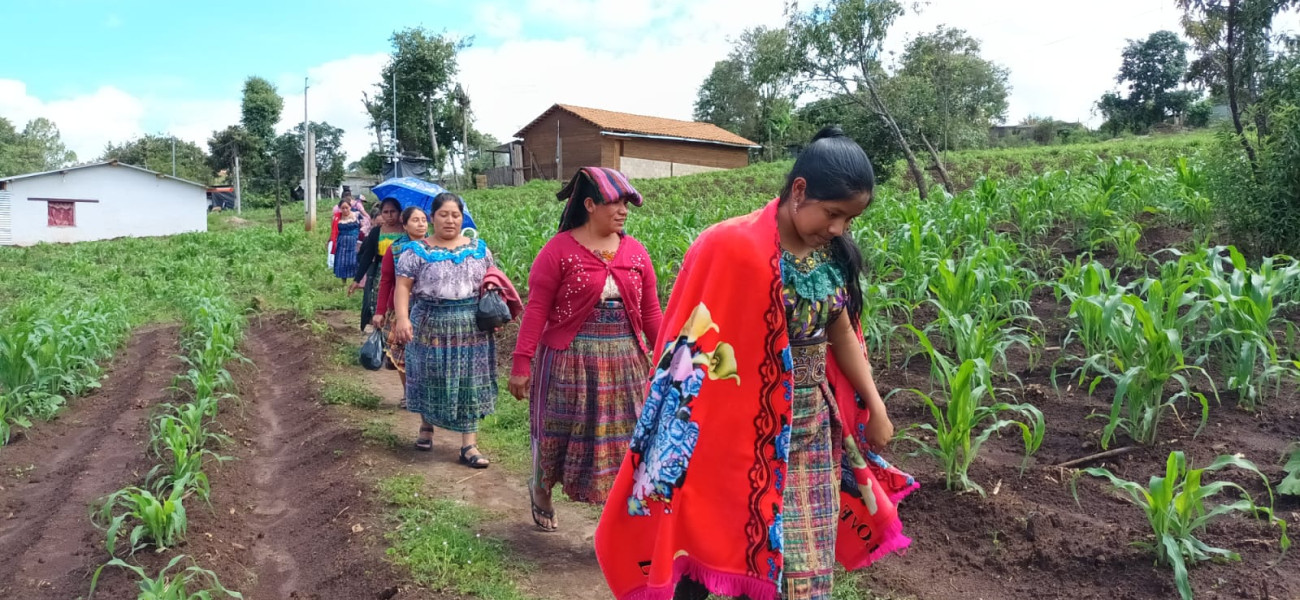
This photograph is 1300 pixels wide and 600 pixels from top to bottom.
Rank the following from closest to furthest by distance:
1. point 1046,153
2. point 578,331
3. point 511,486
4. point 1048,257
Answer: point 578,331
point 511,486
point 1048,257
point 1046,153

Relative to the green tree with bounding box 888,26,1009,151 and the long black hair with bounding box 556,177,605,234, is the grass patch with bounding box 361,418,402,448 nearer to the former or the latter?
the long black hair with bounding box 556,177,605,234

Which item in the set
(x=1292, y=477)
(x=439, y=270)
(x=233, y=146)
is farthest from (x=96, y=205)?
(x=1292, y=477)

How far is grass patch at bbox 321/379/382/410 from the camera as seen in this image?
20.2 feet

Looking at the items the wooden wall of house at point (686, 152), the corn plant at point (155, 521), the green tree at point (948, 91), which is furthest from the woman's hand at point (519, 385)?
the wooden wall of house at point (686, 152)

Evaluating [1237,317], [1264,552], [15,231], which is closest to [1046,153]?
[1237,317]

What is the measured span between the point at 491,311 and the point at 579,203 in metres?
1.17

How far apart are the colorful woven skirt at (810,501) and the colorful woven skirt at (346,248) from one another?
26.7ft

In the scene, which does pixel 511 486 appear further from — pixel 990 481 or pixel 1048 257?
pixel 1048 257

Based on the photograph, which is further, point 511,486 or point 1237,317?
point 511,486

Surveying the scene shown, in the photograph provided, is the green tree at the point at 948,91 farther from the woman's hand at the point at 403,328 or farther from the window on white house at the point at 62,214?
the window on white house at the point at 62,214

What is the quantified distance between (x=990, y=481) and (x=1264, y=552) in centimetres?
102

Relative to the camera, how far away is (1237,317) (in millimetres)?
4012

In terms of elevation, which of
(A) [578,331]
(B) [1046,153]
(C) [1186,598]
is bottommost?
(C) [1186,598]

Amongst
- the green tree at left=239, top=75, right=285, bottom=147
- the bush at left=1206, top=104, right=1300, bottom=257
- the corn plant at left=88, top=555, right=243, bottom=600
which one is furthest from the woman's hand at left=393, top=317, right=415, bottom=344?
the green tree at left=239, top=75, right=285, bottom=147
